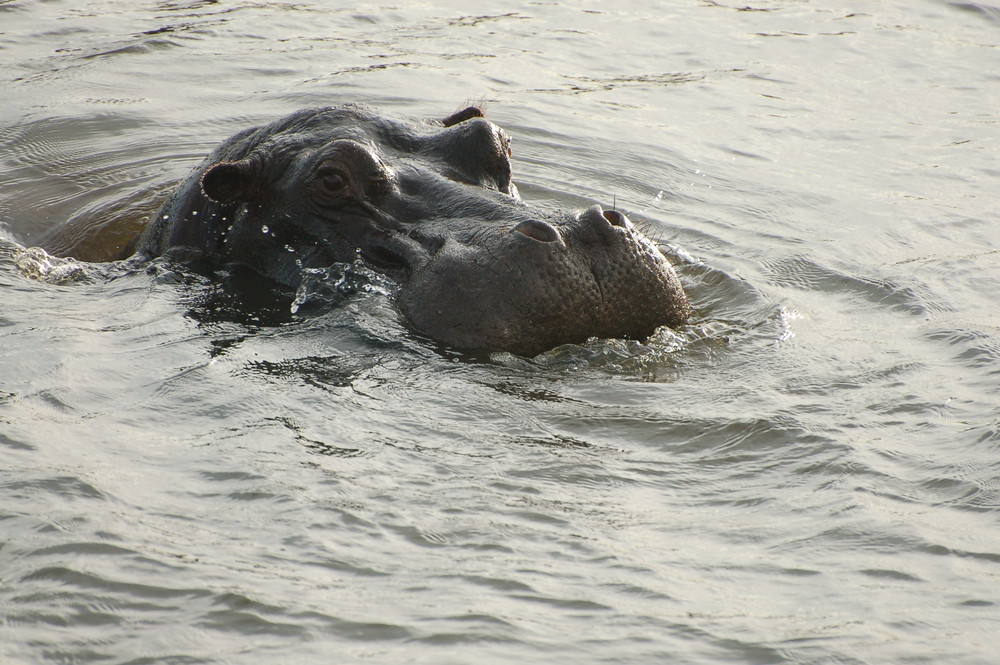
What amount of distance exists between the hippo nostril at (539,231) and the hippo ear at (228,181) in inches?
75.8

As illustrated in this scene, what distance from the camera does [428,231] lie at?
6.24 meters

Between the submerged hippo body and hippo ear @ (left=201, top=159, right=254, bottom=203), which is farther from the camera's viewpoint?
hippo ear @ (left=201, top=159, right=254, bottom=203)

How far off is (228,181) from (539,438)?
2700mm

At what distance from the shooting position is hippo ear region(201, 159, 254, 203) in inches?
268

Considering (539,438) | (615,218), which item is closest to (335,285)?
(615,218)

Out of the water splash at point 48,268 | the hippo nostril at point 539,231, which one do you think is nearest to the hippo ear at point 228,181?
the water splash at point 48,268

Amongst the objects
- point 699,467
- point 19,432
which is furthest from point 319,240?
point 699,467

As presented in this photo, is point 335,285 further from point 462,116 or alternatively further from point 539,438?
point 539,438

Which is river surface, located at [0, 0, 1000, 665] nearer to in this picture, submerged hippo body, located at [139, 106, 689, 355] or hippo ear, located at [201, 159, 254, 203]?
submerged hippo body, located at [139, 106, 689, 355]

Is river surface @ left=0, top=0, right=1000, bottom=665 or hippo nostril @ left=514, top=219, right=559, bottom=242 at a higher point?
hippo nostril @ left=514, top=219, right=559, bottom=242

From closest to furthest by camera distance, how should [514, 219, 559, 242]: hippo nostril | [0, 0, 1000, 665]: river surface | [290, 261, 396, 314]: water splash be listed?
[0, 0, 1000, 665]: river surface → [514, 219, 559, 242]: hippo nostril → [290, 261, 396, 314]: water splash

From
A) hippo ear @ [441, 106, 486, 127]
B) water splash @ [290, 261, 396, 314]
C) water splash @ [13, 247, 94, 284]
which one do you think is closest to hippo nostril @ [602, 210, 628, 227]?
water splash @ [290, 261, 396, 314]

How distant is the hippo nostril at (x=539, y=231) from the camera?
566 cm

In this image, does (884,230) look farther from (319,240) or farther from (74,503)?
(74,503)
